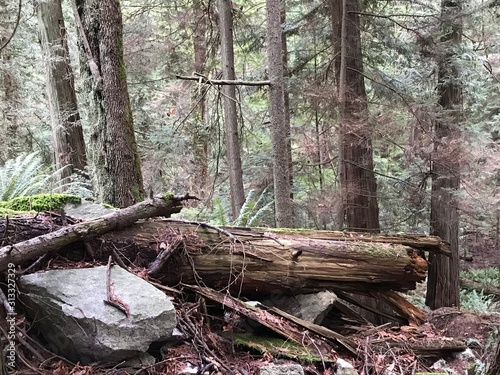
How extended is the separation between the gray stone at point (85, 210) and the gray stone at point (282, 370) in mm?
2209

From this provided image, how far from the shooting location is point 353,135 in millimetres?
8125

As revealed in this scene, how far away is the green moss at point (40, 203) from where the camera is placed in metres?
4.36

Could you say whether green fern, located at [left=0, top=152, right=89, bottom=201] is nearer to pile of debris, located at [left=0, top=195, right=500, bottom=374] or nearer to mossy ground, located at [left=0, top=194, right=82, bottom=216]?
mossy ground, located at [left=0, top=194, right=82, bottom=216]

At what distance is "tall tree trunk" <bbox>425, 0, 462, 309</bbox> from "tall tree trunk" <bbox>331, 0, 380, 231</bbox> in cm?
135

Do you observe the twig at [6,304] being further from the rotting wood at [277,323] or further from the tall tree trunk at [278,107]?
the tall tree trunk at [278,107]

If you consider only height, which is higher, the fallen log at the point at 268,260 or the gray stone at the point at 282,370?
the fallen log at the point at 268,260

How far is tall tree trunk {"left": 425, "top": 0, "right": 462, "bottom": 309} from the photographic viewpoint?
8.87 meters

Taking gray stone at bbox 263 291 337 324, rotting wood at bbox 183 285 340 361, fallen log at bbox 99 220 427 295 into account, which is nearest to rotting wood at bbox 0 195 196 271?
fallen log at bbox 99 220 427 295

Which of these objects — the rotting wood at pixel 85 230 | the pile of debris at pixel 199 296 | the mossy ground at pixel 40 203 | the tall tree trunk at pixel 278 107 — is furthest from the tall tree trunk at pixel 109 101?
the tall tree trunk at pixel 278 107

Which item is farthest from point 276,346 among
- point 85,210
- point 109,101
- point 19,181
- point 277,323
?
point 19,181

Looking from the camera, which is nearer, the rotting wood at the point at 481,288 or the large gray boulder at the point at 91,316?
the large gray boulder at the point at 91,316

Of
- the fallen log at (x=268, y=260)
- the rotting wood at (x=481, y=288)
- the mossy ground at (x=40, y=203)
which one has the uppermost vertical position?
the mossy ground at (x=40, y=203)

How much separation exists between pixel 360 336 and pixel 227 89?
640 centimetres

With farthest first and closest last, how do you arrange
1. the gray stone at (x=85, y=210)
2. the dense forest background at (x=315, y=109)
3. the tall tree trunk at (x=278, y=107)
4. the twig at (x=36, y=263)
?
1. the dense forest background at (x=315, y=109)
2. the tall tree trunk at (x=278, y=107)
3. the gray stone at (x=85, y=210)
4. the twig at (x=36, y=263)
